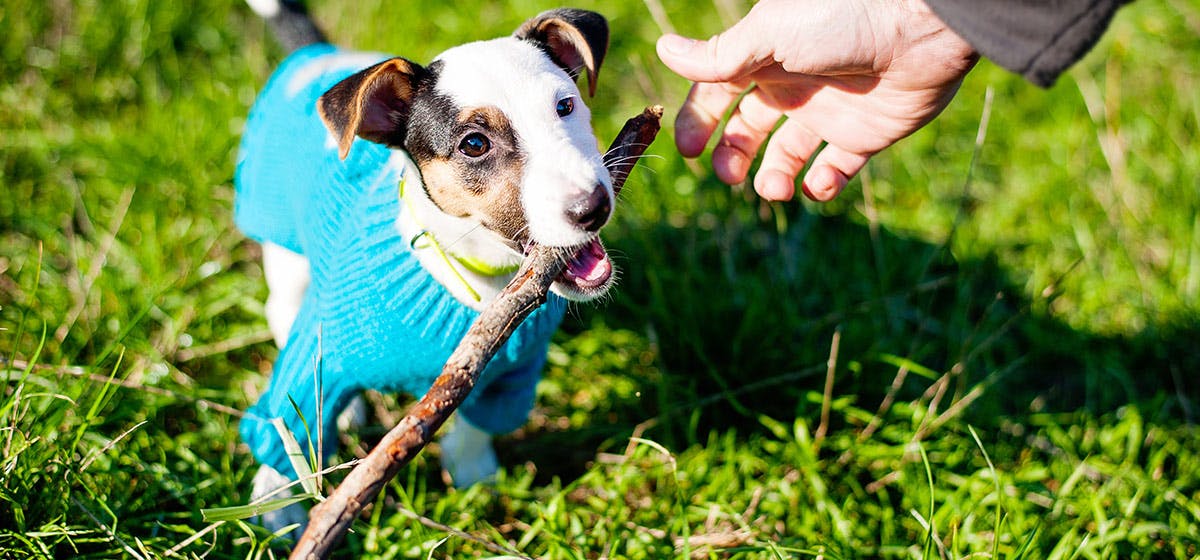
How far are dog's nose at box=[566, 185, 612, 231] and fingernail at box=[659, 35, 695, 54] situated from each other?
2.02 feet

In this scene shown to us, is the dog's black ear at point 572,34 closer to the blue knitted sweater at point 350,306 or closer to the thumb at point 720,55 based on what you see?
the thumb at point 720,55

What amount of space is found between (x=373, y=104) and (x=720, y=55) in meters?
0.92

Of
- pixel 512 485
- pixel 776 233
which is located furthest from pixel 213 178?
pixel 776 233

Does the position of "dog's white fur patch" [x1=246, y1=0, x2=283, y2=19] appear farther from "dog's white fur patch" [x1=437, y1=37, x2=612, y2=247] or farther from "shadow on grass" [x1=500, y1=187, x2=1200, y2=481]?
"shadow on grass" [x1=500, y1=187, x2=1200, y2=481]

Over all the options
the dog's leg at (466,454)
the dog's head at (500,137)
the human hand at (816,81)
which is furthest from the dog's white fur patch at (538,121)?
the dog's leg at (466,454)

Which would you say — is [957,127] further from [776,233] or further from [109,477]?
[109,477]

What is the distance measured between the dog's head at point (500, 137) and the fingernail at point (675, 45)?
0.26 m

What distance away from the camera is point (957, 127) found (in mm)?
4422

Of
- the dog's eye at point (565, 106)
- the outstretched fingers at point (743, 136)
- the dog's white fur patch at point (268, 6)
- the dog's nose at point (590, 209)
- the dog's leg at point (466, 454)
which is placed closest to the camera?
the dog's nose at point (590, 209)

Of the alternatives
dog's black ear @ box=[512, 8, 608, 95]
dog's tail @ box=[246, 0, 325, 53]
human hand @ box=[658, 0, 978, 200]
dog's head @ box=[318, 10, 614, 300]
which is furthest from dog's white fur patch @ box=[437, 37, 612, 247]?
dog's tail @ box=[246, 0, 325, 53]

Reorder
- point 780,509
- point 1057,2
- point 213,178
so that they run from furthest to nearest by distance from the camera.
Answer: point 213,178 → point 780,509 → point 1057,2

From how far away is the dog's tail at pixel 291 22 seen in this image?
3.30 metres

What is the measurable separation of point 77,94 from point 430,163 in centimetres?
277

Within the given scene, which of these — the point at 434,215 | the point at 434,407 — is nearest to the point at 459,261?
the point at 434,215
